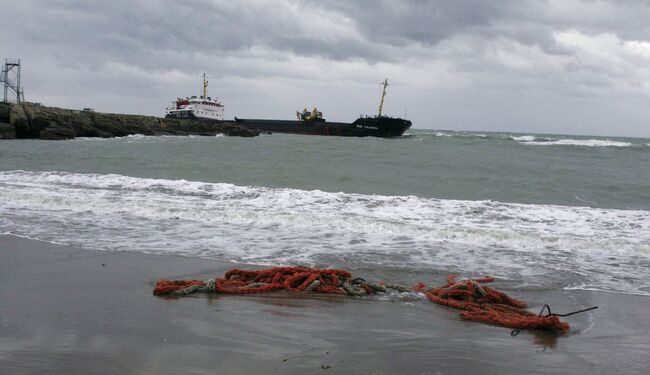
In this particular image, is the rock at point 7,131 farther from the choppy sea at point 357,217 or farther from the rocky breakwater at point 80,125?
the choppy sea at point 357,217

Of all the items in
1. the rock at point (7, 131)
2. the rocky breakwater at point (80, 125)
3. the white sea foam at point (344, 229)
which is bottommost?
the white sea foam at point (344, 229)

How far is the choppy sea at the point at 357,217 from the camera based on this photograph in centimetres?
676

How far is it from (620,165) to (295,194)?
1943 centimetres

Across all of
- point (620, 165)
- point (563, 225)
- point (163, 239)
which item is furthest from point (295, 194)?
point (620, 165)

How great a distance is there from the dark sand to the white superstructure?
59.3 m

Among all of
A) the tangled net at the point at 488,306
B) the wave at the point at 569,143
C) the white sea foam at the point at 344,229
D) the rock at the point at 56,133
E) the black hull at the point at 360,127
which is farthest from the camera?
the black hull at the point at 360,127

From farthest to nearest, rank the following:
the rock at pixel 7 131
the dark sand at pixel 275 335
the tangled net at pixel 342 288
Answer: the rock at pixel 7 131 < the tangled net at pixel 342 288 < the dark sand at pixel 275 335

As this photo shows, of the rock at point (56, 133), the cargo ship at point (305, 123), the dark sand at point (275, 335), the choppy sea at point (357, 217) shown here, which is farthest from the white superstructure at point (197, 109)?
the dark sand at point (275, 335)

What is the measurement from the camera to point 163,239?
7508 mm

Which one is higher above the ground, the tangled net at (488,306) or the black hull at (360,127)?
the black hull at (360,127)

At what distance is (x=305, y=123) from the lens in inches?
2333

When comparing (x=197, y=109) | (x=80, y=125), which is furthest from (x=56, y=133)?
(x=197, y=109)

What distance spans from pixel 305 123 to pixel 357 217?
50427 mm

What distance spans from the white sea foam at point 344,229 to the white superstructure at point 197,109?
51026 millimetres
